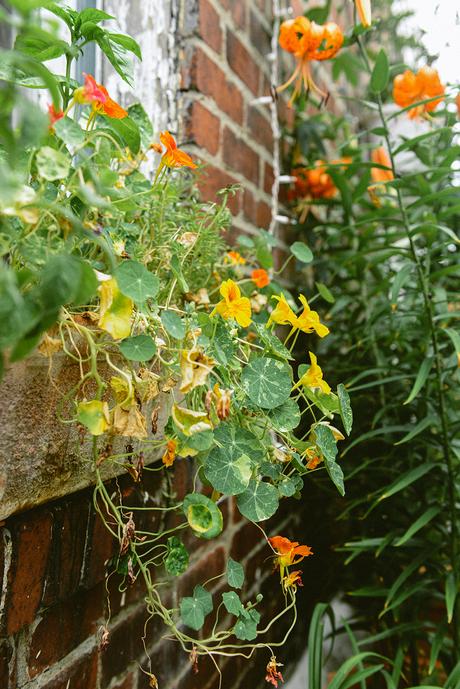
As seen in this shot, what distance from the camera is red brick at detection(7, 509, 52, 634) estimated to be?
474 mm

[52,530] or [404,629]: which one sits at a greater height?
[52,530]

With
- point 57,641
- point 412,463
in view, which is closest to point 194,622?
point 57,641

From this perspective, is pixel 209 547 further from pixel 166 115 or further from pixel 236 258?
pixel 166 115

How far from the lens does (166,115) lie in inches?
35.6

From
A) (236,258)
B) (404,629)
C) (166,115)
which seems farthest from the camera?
(404,629)

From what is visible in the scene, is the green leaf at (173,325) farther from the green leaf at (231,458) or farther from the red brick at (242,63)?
the red brick at (242,63)

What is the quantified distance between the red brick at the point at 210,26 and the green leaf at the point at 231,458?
0.79 metres

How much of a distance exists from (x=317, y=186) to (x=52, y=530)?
3.94 feet

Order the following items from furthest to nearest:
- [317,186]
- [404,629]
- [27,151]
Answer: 1. [317,186]
2. [404,629]
3. [27,151]

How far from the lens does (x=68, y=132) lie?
40 cm

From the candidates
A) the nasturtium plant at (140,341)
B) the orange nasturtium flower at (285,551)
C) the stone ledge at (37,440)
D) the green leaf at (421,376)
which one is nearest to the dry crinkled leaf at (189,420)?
the nasturtium plant at (140,341)

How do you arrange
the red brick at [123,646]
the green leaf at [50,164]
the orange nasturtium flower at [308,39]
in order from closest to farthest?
the green leaf at [50,164]
the red brick at [123,646]
the orange nasturtium flower at [308,39]

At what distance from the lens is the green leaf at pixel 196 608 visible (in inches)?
21.0

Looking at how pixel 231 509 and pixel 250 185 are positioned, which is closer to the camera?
pixel 231 509
